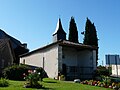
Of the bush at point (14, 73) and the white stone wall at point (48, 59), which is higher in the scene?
the white stone wall at point (48, 59)

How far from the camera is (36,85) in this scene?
16.0 m

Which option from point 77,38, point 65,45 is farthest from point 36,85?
point 77,38

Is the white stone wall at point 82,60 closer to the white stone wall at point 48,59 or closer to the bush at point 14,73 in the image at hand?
the white stone wall at point 48,59

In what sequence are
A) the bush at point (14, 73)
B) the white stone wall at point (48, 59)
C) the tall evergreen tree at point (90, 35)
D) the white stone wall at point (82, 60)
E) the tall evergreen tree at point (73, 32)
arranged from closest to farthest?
the bush at point (14, 73), the white stone wall at point (48, 59), the white stone wall at point (82, 60), the tall evergreen tree at point (90, 35), the tall evergreen tree at point (73, 32)

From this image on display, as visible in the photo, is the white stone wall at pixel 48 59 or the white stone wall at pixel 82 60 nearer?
the white stone wall at pixel 48 59

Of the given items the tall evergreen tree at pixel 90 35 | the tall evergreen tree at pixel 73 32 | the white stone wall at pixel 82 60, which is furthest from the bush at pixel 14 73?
the tall evergreen tree at pixel 73 32

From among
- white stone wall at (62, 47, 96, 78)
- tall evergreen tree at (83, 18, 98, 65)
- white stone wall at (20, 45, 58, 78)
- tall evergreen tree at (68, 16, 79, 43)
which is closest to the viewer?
white stone wall at (20, 45, 58, 78)

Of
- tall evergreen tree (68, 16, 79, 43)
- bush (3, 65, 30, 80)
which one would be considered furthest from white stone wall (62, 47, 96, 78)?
bush (3, 65, 30, 80)

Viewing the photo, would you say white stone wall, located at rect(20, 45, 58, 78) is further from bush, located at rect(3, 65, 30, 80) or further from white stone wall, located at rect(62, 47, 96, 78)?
bush, located at rect(3, 65, 30, 80)

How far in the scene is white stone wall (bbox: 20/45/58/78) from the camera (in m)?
31.1

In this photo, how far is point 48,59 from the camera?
33125 mm

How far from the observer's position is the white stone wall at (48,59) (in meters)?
31.1

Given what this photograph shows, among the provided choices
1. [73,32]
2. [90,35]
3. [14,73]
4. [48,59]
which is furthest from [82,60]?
[14,73]

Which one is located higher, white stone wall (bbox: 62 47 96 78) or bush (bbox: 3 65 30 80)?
white stone wall (bbox: 62 47 96 78)
